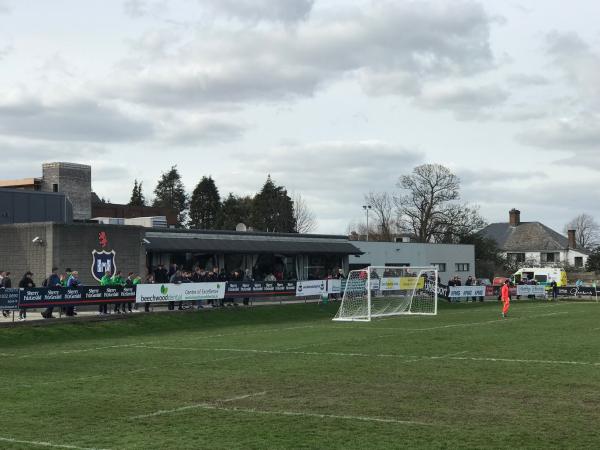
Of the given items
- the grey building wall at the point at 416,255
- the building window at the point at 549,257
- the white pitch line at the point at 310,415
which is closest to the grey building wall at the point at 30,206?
the grey building wall at the point at 416,255

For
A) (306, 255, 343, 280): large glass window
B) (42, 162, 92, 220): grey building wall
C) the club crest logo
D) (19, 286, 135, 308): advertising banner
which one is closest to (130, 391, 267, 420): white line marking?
(19, 286, 135, 308): advertising banner

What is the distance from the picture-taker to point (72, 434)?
11.5 metres

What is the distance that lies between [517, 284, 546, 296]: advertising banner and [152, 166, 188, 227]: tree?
81.0 m

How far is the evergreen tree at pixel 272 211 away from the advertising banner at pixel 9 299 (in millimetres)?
78644

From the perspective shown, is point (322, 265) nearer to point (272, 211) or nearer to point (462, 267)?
point (462, 267)

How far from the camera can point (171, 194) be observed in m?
134

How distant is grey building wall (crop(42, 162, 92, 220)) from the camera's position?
2606 inches

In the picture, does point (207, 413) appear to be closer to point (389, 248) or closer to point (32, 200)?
point (32, 200)

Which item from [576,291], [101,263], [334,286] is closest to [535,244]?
[576,291]

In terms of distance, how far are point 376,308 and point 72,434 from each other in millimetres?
27242

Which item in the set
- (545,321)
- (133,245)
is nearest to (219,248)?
(133,245)

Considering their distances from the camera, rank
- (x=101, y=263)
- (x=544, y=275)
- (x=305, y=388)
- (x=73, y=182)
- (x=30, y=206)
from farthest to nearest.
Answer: (x=544, y=275) < (x=73, y=182) < (x=30, y=206) < (x=101, y=263) < (x=305, y=388)

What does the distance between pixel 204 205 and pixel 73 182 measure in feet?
163

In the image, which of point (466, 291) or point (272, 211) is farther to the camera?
point (272, 211)
